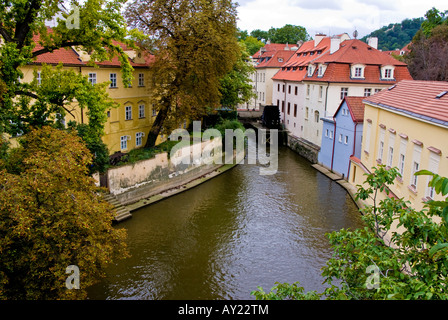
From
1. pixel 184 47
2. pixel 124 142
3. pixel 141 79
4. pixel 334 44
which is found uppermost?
pixel 334 44

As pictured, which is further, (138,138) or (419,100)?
(138,138)

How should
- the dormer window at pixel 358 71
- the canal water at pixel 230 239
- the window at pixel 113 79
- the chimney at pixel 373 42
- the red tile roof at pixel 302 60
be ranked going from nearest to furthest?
the canal water at pixel 230 239, the window at pixel 113 79, the dormer window at pixel 358 71, the chimney at pixel 373 42, the red tile roof at pixel 302 60

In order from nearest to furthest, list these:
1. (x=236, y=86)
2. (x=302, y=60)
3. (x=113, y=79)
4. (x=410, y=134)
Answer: (x=410, y=134)
(x=113, y=79)
(x=236, y=86)
(x=302, y=60)

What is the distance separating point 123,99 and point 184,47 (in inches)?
209

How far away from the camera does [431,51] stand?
33.8 meters

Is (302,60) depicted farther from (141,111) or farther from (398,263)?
(398,263)

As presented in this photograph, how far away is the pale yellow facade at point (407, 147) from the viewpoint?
1091 cm

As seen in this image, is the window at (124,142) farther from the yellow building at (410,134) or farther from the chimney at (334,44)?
the chimney at (334,44)

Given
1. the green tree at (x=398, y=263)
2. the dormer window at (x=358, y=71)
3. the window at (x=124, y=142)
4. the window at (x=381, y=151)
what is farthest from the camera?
the dormer window at (x=358, y=71)

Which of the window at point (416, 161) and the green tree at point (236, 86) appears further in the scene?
the green tree at point (236, 86)

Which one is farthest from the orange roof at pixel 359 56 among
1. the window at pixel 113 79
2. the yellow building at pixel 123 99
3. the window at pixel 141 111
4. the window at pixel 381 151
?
the window at pixel 113 79

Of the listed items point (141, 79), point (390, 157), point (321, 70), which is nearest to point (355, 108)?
point (390, 157)

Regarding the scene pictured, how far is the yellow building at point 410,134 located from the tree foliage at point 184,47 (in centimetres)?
922

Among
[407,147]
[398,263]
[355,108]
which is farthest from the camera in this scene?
[355,108]
